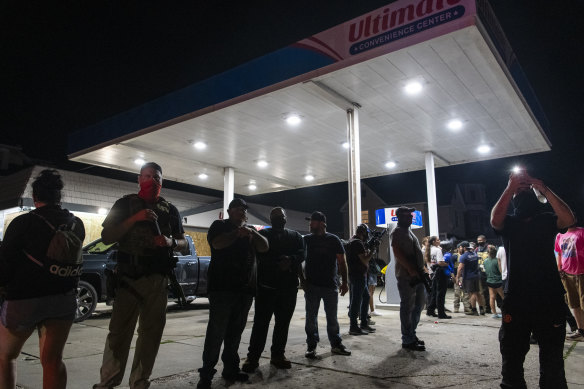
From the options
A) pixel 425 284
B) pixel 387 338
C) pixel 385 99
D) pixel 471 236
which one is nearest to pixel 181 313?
pixel 387 338

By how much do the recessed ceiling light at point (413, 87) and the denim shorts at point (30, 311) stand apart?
7625 millimetres

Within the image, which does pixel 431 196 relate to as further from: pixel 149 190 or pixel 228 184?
pixel 149 190

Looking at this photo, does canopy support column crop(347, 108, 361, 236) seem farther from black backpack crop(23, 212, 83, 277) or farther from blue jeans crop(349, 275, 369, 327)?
black backpack crop(23, 212, 83, 277)

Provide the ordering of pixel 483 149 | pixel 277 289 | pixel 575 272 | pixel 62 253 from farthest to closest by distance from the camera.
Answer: pixel 483 149
pixel 575 272
pixel 277 289
pixel 62 253

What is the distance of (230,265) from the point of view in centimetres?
402

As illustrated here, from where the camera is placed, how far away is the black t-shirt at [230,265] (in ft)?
13.0

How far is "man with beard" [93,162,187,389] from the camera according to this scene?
295cm

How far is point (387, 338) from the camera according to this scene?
6371 mm

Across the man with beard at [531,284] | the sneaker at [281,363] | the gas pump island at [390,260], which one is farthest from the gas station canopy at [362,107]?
the sneaker at [281,363]

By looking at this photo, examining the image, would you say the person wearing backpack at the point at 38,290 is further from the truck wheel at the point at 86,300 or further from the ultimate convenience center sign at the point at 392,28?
the ultimate convenience center sign at the point at 392,28

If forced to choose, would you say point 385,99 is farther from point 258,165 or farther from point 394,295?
point 258,165

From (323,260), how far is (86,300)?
570 centimetres

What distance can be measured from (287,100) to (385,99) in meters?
2.30

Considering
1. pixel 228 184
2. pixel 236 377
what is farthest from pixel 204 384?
pixel 228 184
